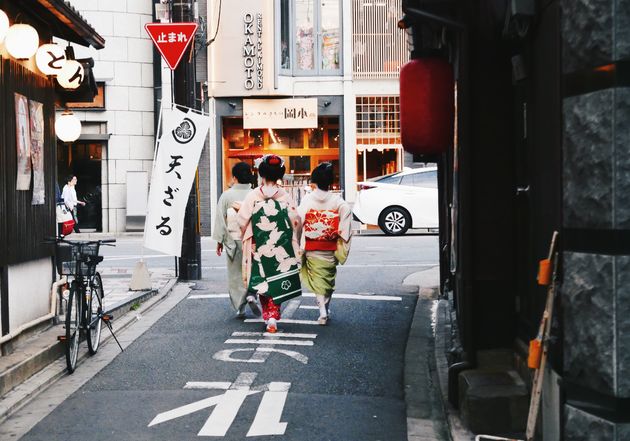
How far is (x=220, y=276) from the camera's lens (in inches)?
627

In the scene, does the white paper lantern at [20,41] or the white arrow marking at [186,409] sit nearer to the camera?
the white arrow marking at [186,409]

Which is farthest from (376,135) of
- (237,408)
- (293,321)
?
(237,408)

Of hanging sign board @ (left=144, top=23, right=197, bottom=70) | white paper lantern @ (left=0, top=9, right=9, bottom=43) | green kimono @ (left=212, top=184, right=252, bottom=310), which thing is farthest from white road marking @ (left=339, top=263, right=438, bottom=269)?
white paper lantern @ (left=0, top=9, right=9, bottom=43)

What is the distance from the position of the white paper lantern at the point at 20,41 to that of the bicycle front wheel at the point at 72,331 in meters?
2.35

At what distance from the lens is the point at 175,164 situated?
1316 cm

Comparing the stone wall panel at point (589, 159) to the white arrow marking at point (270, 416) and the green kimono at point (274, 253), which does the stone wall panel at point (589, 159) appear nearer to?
→ the white arrow marking at point (270, 416)

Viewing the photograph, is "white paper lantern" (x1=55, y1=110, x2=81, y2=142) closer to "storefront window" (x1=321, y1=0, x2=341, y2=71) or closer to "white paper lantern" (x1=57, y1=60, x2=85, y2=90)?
"white paper lantern" (x1=57, y1=60, x2=85, y2=90)

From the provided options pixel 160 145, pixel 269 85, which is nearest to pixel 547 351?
pixel 160 145

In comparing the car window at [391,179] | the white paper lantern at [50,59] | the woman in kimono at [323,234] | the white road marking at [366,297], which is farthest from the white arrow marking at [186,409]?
the car window at [391,179]

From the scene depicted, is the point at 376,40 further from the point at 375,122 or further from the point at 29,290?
the point at 29,290

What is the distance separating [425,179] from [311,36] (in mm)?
8274

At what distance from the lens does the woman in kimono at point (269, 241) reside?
10297mm

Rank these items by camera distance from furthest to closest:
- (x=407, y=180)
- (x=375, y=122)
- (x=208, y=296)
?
(x=375, y=122), (x=407, y=180), (x=208, y=296)

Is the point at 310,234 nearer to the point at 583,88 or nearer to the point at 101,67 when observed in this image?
the point at 583,88
